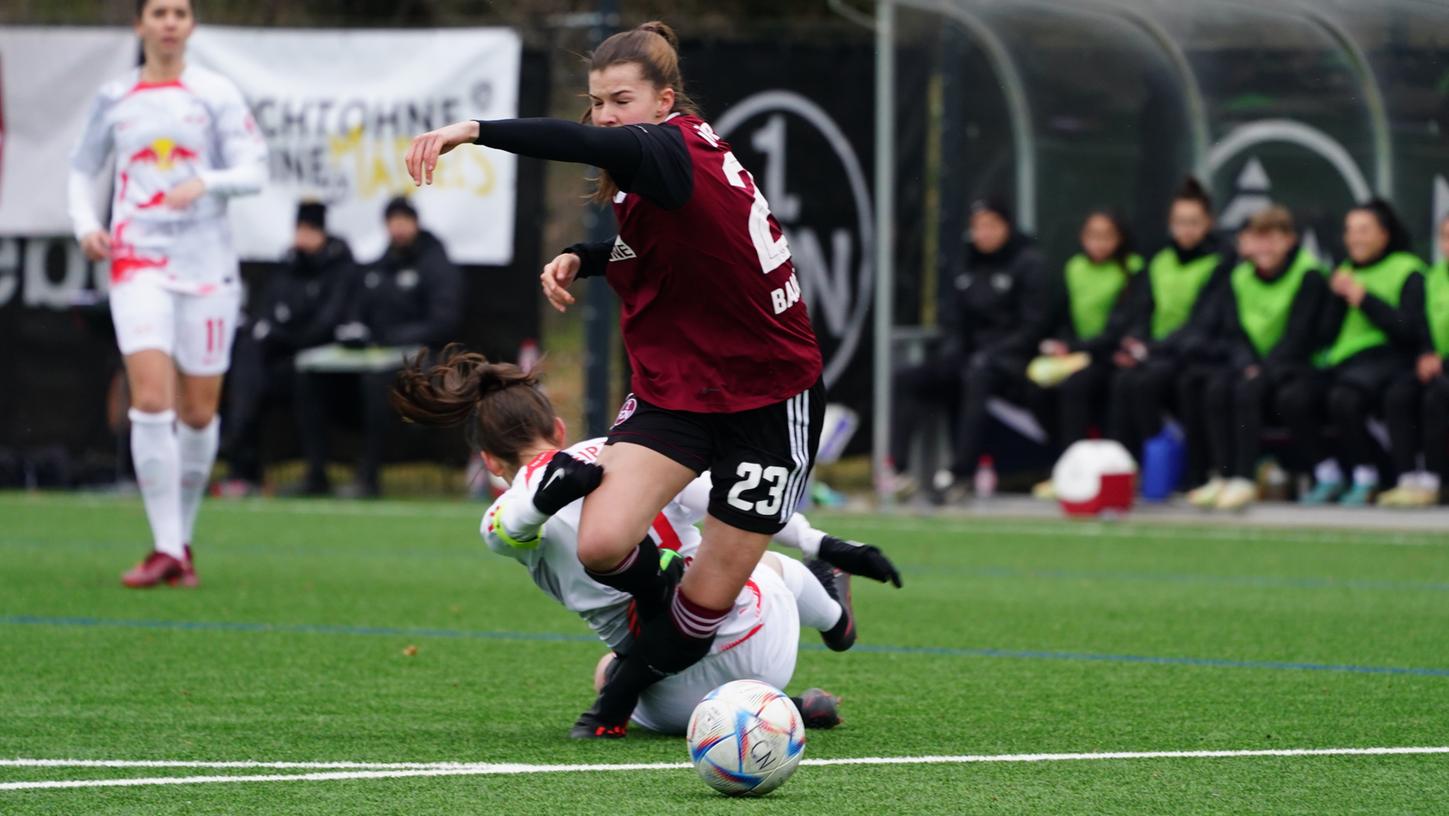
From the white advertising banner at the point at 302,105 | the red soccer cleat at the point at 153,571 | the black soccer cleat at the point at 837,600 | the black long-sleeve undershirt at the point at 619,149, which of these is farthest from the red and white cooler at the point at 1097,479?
the black long-sleeve undershirt at the point at 619,149

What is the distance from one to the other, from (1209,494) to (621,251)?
24.9 ft

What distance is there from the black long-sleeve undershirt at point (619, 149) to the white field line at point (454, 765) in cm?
118

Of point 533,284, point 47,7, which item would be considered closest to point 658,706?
point 533,284

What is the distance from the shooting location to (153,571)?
7.98m

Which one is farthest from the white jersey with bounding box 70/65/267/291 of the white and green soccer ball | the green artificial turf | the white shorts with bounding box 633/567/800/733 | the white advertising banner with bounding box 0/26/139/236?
the white advertising banner with bounding box 0/26/139/236

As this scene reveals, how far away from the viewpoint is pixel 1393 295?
1148 cm

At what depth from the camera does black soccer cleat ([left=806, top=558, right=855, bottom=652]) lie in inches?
209

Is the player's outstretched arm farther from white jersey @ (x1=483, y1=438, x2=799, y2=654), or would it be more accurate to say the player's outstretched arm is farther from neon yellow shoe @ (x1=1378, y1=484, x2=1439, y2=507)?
neon yellow shoe @ (x1=1378, y1=484, x2=1439, y2=507)

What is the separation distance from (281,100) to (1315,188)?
6.32m

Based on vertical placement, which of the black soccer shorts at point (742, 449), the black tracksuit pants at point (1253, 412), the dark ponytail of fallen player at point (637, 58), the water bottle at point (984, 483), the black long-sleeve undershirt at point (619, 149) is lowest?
the water bottle at point (984, 483)

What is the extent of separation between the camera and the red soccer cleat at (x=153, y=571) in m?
7.97

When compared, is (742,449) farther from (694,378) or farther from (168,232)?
(168,232)

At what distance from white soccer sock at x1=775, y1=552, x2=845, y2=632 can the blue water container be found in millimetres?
7043

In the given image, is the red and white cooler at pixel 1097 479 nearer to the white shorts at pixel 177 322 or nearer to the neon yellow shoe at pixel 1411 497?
the neon yellow shoe at pixel 1411 497
